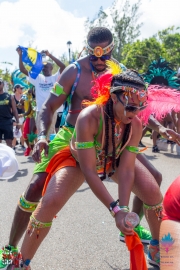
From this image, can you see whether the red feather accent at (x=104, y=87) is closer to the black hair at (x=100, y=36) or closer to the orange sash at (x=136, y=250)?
the black hair at (x=100, y=36)

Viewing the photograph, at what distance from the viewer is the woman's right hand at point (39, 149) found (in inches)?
115

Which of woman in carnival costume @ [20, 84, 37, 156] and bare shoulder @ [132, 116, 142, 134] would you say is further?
woman in carnival costume @ [20, 84, 37, 156]

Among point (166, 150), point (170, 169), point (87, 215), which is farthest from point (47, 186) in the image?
point (166, 150)

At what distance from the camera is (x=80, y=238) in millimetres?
3838

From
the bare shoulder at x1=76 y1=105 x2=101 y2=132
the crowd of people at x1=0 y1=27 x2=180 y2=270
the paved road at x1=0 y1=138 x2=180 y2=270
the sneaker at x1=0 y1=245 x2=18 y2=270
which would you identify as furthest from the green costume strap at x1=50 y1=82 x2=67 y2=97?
the paved road at x1=0 y1=138 x2=180 y2=270

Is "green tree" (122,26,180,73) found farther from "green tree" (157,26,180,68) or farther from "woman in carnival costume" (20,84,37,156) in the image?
"woman in carnival costume" (20,84,37,156)

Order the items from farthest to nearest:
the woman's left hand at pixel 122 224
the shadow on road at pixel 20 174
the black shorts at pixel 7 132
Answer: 1. the black shorts at pixel 7 132
2. the shadow on road at pixel 20 174
3. the woman's left hand at pixel 122 224

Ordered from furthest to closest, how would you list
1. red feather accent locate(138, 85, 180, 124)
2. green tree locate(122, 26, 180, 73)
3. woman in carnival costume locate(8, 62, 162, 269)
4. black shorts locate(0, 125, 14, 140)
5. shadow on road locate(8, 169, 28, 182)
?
1. green tree locate(122, 26, 180, 73)
2. black shorts locate(0, 125, 14, 140)
3. shadow on road locate(8, 169, 28, 182)
4. red feather accent locate(138, 85, 180, 124)
5. woman in carnival costume locate(8, 62, 162, 269)

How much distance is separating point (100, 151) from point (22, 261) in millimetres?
908

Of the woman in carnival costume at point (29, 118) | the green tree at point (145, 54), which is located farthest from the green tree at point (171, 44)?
the woman in carnival costume at point (29, 118)

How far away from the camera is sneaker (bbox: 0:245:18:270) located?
296cm

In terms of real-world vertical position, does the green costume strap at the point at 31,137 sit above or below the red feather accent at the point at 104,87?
below

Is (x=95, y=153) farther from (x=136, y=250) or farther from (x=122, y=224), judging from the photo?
(x=136, y=250)

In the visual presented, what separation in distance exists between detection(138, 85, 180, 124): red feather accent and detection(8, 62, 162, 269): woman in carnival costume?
1.25ft
